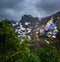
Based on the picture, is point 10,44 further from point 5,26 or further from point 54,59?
point 54,59

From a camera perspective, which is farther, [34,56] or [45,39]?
[45,39]

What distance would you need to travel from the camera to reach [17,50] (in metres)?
3.45

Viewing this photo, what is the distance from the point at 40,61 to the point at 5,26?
→ 765mm

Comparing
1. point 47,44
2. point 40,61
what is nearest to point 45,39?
point 47,44

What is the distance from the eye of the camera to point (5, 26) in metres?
3.60

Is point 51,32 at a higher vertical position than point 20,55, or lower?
higher

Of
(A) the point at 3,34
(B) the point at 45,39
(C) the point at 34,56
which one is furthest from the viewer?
(A) the point at 3,34

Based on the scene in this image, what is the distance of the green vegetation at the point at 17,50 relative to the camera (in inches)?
124

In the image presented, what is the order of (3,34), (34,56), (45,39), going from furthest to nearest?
(3,34), (45,39), (34,56)

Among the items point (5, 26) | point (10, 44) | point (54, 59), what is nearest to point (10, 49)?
point (10, 44)

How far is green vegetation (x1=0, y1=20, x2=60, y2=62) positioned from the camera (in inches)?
124

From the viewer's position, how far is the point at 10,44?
345 centimetres

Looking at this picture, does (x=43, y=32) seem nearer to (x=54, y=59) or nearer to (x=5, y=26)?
(x=54, y=59)

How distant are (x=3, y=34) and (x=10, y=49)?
25 centimetres
